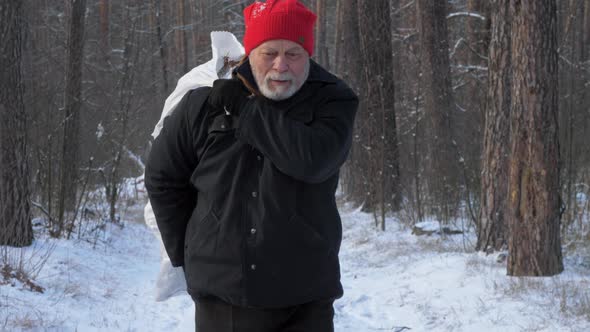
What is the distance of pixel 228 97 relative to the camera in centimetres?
264

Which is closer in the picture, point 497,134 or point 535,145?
point 535,145

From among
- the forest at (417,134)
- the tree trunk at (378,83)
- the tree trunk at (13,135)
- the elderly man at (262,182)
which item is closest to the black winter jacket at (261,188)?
the elderly man at (262,182)

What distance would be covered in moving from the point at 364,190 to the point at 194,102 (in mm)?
12492

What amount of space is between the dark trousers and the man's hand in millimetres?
720

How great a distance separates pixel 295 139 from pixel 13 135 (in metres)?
6.23

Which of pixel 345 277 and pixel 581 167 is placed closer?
pixel 345 277

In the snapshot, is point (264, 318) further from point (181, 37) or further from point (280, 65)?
point (181, 37)

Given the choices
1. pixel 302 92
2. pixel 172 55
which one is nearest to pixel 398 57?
pixel 302 92

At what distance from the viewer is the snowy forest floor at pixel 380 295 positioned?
5844 millimetres

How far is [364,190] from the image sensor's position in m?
15.1

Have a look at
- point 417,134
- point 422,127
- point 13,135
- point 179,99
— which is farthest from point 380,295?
point 422,127

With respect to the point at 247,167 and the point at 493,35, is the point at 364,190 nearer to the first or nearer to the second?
the point at 493,35

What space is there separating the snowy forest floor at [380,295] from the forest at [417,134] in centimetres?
38

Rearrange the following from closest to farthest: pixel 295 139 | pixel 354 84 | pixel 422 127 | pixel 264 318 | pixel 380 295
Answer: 1. pixel 295 139
2. pixel 264 318
3. pixel 380 295
4. pixel 422 127
5. pixel 354 84
